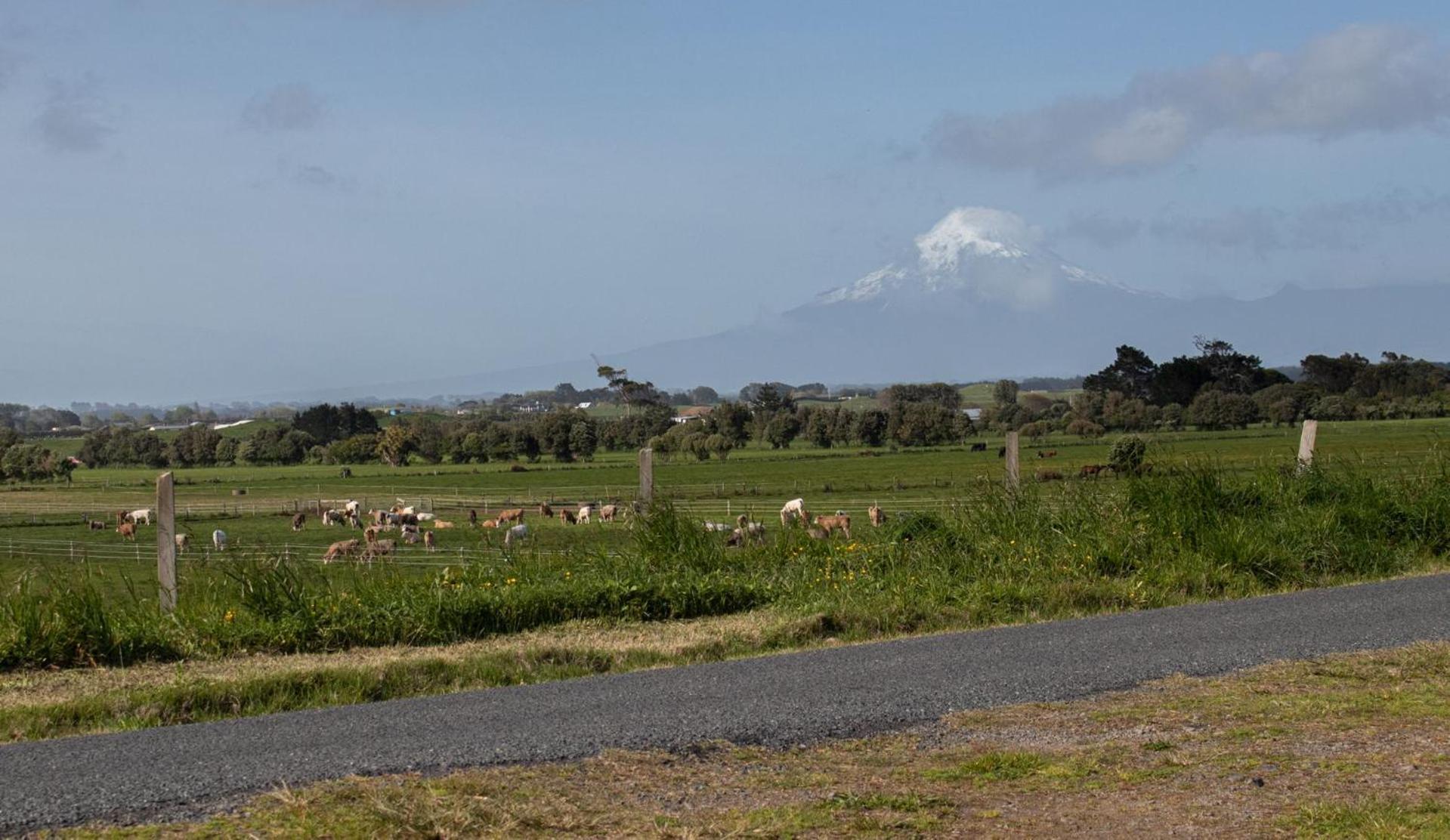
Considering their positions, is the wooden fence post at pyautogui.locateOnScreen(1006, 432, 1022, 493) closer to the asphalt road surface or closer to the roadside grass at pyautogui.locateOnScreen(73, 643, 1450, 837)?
the asphalt road surface

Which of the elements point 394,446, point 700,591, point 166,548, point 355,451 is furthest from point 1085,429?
point 166,548

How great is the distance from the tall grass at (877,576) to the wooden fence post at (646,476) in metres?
0.56

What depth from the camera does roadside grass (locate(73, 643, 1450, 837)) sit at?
4965 millimetres

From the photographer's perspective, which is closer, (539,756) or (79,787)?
(79,787)

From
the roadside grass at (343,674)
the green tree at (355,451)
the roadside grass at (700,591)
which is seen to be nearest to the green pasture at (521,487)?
the green tree at (355,451)

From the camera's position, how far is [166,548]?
11.1m

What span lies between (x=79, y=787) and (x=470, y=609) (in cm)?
516

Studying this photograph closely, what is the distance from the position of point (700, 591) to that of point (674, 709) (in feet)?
14.9

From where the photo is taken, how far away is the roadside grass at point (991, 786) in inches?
195

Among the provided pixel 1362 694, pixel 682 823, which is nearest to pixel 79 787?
pixel 682 823

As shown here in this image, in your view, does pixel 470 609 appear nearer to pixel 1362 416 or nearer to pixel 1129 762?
pixel 1129 762

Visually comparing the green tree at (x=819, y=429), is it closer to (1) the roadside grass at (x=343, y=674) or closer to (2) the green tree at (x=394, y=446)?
(2) the green tree at (x=394, y=446)

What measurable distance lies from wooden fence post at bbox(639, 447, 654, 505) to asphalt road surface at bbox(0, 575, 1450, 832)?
4681 millimetres

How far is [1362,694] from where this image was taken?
7289mm
